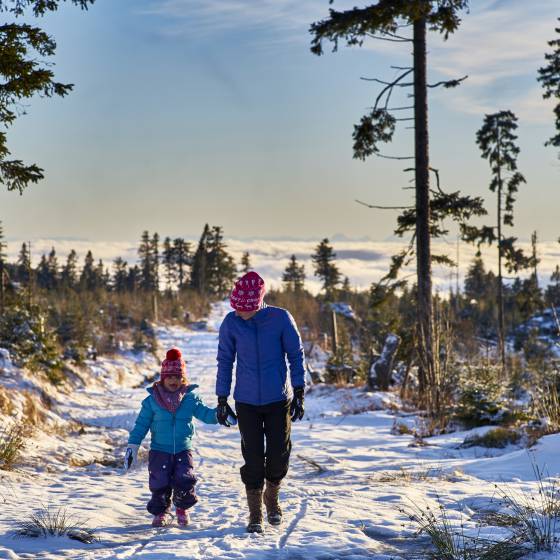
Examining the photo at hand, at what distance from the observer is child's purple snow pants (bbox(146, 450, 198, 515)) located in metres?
5.25

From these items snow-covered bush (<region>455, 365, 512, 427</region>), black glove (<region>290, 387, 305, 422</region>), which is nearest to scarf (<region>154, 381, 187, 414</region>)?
black glove (<region>290, 387, 305, 422</region>)

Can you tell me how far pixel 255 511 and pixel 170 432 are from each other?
1099mm

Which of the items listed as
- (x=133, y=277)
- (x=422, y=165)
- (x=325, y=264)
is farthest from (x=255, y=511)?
(x=133, y=277)

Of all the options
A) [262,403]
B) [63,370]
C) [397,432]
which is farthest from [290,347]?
[63,370]

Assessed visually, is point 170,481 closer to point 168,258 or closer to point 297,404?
point 297,404

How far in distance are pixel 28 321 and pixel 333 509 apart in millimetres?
11573

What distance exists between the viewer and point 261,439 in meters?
5.03

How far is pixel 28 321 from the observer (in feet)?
48.3

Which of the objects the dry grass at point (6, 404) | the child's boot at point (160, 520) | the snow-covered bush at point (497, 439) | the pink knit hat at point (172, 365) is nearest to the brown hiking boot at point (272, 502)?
the child's boot at point (160, 520)

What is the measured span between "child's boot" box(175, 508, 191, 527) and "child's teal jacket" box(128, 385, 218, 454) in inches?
19.9

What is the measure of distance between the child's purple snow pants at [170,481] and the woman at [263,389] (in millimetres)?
629

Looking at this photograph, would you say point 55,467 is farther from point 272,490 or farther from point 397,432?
point 397,432

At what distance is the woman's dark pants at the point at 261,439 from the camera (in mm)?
4984

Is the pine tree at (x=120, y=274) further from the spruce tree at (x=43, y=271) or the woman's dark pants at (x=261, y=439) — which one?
the woman's dark pants at (x=261, y=439)
